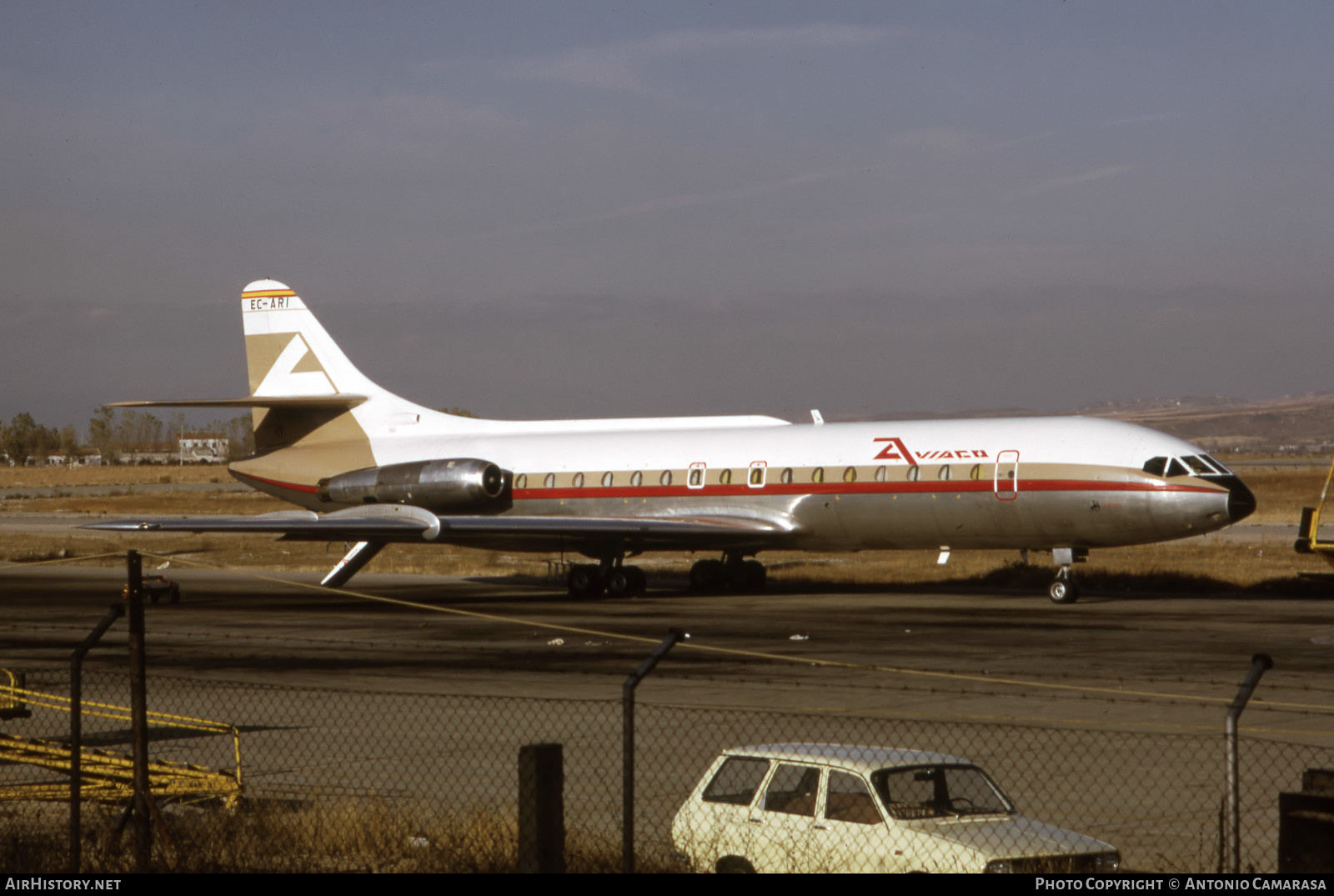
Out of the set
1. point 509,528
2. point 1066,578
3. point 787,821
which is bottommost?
point 1066,578

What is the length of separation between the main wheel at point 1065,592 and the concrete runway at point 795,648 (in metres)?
0.21

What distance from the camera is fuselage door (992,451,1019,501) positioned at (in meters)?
30.0

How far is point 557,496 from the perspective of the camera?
36375 millimetres

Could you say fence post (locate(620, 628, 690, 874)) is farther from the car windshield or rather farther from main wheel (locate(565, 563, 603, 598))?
main wheel (locate(565, 563, 603, 598))

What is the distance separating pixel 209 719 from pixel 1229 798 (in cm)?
1172

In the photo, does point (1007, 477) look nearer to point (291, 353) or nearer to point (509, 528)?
point (509, 528)

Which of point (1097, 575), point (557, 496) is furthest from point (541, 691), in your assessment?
point (1097, 575)

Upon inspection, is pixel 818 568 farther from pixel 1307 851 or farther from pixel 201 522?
pixel 1307 851

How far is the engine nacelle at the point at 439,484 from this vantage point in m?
36.1

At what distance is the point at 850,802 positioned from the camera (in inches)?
361

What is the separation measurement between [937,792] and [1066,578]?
21.4 metres

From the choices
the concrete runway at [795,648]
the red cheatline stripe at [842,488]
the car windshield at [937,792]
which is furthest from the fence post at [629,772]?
the red cheatline stripe at [842,488]

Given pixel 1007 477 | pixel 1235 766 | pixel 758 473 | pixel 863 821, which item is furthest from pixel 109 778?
pixel 758 473

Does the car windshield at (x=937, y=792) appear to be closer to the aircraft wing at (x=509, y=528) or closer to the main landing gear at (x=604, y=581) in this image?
the aircraft wing at (x=509, y=528)
